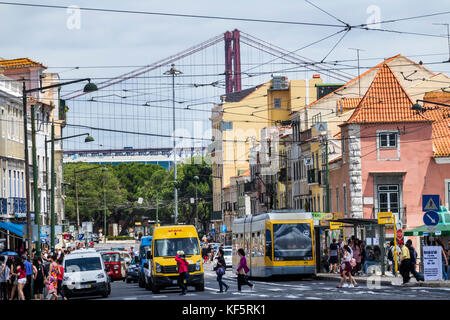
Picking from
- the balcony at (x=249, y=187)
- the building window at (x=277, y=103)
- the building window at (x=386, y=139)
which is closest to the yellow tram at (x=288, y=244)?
the building window at (x=386, y=139)

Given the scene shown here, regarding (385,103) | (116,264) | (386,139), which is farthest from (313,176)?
(116,264)

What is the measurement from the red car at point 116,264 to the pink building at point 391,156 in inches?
611

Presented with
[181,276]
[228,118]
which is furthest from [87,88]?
[228,118]

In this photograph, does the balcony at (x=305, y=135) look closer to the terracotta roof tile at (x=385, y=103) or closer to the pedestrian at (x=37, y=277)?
the terracotta roof tile at (x=385, y=103)

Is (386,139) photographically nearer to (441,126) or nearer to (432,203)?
(441,126)

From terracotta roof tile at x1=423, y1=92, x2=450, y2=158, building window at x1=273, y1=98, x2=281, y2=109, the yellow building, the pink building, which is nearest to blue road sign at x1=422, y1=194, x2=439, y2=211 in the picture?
the pink building

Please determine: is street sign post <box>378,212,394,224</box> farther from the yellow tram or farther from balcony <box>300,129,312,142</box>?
balcony <box>300,129,312,142</box>

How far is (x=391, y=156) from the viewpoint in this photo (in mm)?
64562

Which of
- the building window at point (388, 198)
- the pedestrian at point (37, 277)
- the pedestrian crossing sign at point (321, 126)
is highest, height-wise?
the pedestrian crossing sign at point (321, 126)

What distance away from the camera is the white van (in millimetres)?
36531

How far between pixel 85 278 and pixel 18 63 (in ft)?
142

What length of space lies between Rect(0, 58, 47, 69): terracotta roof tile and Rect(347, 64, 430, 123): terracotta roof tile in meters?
24.7

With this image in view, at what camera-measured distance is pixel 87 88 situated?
111 feet

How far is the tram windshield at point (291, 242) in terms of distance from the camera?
4291cm
